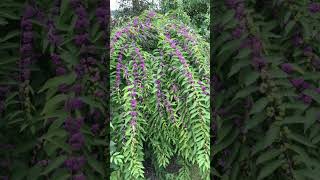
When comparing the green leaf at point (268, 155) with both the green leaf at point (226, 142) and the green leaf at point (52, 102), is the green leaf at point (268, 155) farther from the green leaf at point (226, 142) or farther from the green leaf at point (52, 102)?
the green leaf at point (52, 102)

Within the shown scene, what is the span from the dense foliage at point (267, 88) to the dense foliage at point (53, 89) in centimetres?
25

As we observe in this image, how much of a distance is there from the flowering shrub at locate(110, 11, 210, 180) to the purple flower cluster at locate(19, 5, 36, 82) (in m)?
0.35

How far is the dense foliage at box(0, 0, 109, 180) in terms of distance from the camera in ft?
2.51

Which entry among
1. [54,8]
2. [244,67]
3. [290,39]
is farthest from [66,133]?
[290,39]

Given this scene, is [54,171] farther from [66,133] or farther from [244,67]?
[244,67]

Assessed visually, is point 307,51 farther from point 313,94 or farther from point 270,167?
point 270,167

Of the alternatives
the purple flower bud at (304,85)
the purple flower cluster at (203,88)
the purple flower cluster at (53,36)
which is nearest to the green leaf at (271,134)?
the purple flower bud at (304,85)

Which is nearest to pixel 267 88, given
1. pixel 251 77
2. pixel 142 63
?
pixel 251 77

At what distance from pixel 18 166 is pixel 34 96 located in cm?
A: 15

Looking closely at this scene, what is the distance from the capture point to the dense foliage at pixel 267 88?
81 cm

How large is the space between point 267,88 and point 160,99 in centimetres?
41

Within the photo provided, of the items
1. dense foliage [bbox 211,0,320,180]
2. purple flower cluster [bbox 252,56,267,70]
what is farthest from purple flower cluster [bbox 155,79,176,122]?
purple flower cluster [bbox 252,56,267,70]

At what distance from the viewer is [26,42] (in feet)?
2.68

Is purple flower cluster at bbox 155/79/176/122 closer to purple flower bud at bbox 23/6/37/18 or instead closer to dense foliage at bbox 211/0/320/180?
dense foliage at bbox 211/0/320/180
